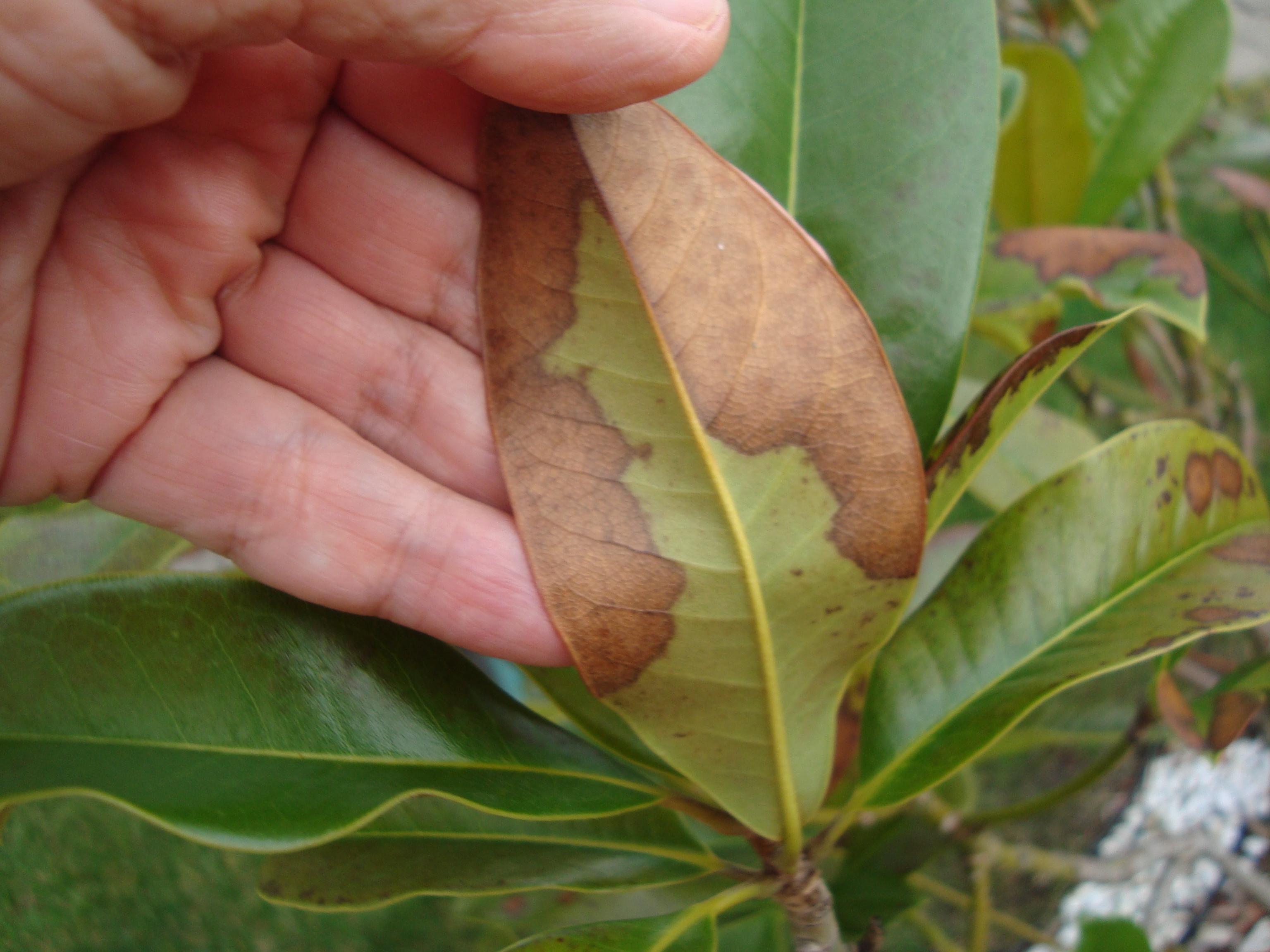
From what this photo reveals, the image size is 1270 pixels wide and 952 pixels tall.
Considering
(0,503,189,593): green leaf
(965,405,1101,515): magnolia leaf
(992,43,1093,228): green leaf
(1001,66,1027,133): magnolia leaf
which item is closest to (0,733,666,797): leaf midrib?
(0,503,189,593): green leaf

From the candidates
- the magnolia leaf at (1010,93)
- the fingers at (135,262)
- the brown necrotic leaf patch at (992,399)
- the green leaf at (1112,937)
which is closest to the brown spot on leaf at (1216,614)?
the brown necrotic leaf patch at (992,399)

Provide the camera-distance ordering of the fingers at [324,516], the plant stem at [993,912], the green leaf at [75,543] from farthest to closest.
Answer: the plant stem at [993,912]
the green leaf at [75,543]
the fingers at [324,516]

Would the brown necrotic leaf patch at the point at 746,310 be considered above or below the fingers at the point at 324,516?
above

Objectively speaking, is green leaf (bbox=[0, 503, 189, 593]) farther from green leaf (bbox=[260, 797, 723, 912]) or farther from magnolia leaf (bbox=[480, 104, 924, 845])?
magnolia leaf (bbox=[480, 104, 924, 845])

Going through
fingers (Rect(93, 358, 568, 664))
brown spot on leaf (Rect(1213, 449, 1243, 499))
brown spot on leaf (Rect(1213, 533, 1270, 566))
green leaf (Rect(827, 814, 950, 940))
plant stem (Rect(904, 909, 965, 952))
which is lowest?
plant stem (Rect(904, 909, 965, 952))

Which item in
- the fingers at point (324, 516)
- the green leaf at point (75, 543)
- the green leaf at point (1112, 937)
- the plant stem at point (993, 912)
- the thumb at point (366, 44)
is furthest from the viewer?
the plant stem at point (993, 912)

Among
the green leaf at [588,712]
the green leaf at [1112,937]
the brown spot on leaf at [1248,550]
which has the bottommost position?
the green leaf at [1112,937]

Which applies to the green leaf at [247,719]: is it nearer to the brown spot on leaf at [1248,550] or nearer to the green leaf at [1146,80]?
the brown spot on leaf at [1248,550]
